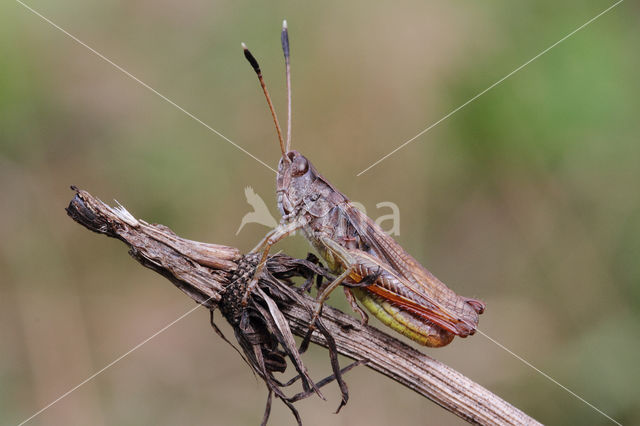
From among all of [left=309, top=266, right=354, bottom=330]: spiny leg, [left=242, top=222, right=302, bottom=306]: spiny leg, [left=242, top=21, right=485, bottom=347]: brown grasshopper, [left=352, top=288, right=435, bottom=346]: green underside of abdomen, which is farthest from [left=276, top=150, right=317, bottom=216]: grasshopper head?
[left=352, top=288, right=435, bottom=346]: green underside of abdomen

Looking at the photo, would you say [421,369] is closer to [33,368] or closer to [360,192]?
[360,192]

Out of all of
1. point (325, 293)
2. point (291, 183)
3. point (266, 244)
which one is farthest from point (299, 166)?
point (325, 293)

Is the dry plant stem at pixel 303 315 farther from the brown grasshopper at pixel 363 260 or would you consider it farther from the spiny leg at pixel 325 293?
the brown grasshopper at pixel 363 260

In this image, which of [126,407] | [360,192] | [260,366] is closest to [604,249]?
[360,192]

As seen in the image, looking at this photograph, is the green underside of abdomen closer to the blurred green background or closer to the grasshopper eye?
the grasshopper eye

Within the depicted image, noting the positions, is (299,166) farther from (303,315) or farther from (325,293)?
(303,315)

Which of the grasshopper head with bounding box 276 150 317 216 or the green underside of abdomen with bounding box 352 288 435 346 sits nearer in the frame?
the green underside of abdomen with bounding box 352 288 435 346

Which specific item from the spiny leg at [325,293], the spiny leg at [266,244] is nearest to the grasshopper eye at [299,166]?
the spiny leg at [266,244]
